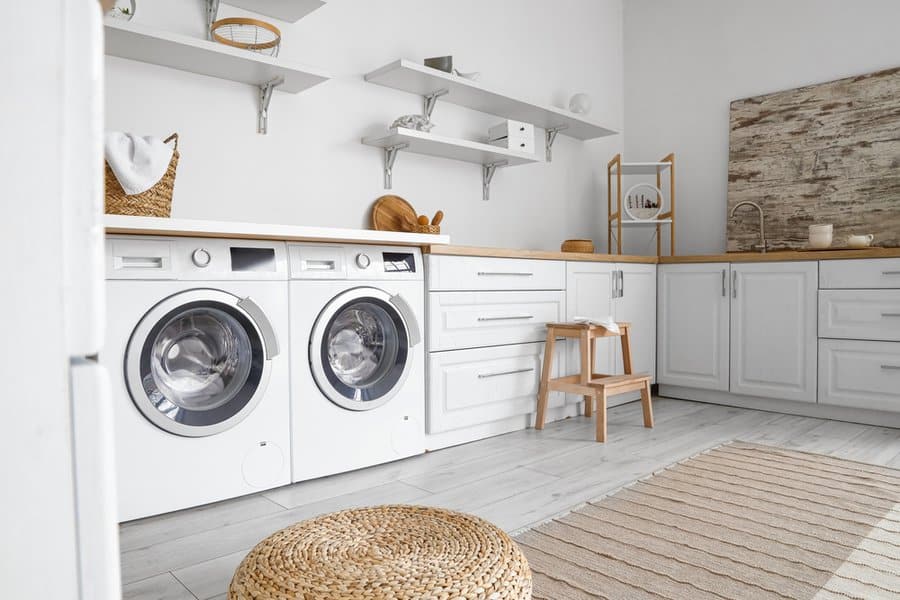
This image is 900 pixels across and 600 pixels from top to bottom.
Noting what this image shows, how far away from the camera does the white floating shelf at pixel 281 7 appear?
248cm

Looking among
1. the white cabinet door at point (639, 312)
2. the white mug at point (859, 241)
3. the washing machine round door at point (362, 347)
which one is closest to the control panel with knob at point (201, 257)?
the washing machine round door at point (362, 347)

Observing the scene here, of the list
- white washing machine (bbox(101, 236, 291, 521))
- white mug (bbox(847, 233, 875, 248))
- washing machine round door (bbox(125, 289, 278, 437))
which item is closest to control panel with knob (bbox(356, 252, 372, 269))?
white washing machine (bbox(101, 236, 291, 521))

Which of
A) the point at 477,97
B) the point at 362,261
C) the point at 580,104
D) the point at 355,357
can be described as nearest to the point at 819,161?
the point at 580,104

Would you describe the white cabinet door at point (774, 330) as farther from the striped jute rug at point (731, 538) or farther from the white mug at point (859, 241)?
the striped jute rug at point (731, 538)

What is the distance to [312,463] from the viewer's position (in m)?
2.16

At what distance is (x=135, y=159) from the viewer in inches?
71.3

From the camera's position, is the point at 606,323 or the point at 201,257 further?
the point at 606,323

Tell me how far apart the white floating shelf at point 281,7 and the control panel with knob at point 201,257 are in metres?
1.20

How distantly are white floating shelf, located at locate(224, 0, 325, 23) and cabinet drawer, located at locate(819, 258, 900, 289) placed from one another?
2745 millimetres

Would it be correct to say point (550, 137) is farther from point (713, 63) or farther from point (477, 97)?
point (713, 63)

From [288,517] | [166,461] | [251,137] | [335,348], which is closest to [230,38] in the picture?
[251,137]

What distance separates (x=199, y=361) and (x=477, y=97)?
81.5 inches

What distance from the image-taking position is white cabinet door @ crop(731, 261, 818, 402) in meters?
3.17

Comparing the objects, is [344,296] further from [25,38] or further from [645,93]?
[645,93]
